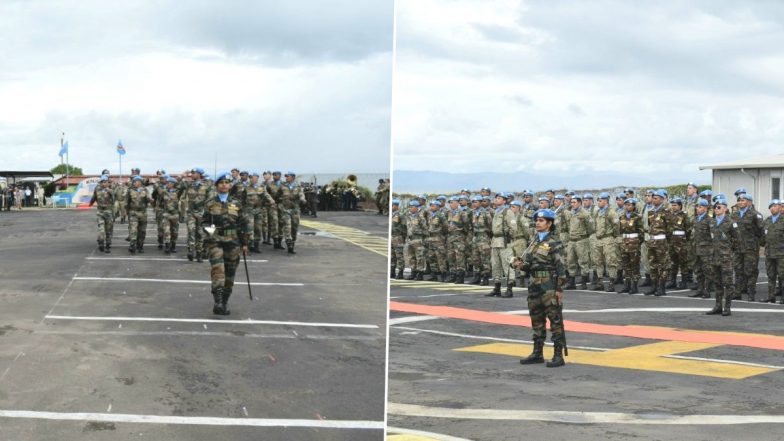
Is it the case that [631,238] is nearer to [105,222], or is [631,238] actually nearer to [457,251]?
[457,251]

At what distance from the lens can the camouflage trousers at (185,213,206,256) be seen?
1875cm

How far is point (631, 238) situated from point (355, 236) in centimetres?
1036

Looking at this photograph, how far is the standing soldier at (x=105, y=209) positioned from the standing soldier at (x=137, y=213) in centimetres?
40

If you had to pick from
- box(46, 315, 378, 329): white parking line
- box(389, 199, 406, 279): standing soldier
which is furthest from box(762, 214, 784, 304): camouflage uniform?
box(389, 199, 406, 279): standing soldier

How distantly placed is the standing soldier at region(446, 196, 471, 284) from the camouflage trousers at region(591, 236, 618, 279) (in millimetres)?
3054

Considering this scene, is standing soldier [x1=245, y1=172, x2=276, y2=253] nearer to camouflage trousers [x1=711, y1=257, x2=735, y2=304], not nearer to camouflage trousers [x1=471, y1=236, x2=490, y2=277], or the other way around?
camouflage trousers [x1=471, y1=236, x2=490, y2=277]

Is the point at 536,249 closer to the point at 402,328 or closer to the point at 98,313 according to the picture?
the point at 402,328

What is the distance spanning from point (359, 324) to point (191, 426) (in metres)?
5.08

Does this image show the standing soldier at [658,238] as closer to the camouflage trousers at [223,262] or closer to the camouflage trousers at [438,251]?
the camouflage trousers at [438,251]

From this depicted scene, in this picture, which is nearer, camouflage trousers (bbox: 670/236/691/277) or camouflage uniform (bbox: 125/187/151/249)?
camouflage trousers (bbox: 670/236/691/277)

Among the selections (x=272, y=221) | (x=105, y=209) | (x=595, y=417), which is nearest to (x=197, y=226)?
(x=105, y=209)

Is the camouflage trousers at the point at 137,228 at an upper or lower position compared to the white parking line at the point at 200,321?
upper

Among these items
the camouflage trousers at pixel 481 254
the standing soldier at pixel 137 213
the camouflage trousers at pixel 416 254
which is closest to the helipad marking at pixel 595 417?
the camouflage trousers at pixel 481 254

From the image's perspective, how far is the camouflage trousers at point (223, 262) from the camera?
12.5m
